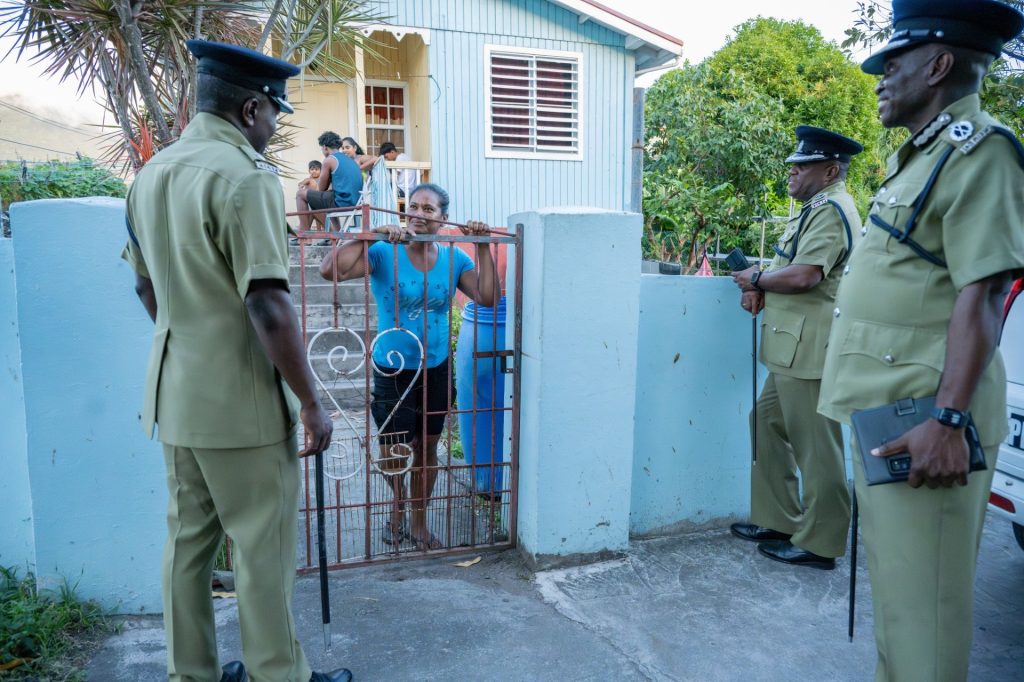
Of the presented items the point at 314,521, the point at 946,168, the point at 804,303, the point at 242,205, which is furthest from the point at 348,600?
the point at 946,168

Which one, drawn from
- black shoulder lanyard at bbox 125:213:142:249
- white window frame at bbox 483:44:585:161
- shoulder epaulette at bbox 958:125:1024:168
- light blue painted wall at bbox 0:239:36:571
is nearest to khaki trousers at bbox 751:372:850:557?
shoulder epaulette at bbox 958:125:1024:168

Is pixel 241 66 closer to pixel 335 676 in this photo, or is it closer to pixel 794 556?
pixel 335 676

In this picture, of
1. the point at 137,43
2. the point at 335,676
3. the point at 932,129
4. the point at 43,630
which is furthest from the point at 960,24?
the point at 137,43

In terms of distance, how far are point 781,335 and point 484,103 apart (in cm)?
808

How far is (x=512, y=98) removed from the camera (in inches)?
417

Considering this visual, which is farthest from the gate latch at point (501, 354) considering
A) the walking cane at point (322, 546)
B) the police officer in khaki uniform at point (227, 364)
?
the police officer in khaki uniform at point (227, 364)

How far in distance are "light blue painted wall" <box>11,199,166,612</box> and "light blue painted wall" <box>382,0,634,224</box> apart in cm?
796

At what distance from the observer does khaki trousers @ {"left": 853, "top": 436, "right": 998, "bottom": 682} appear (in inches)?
73.7

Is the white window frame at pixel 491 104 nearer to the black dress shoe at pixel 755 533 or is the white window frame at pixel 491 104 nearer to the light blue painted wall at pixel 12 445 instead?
the black dress shoe at pixel 755 533

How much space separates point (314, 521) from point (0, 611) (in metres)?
1.46

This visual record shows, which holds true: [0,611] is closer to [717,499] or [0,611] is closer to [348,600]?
[348,600]

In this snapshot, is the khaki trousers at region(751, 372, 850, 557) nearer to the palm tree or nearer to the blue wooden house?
the palm tree

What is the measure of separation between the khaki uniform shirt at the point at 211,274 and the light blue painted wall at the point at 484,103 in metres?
8.55

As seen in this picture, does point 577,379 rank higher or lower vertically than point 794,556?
higher
